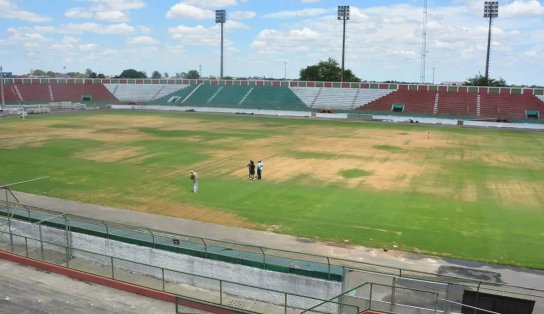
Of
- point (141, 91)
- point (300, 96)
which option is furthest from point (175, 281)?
point (141, 91)

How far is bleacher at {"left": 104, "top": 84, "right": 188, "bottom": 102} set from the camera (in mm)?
107287

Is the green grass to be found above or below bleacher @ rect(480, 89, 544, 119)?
below

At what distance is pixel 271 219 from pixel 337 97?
72.7 metres

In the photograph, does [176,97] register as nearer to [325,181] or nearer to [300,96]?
[300,96]

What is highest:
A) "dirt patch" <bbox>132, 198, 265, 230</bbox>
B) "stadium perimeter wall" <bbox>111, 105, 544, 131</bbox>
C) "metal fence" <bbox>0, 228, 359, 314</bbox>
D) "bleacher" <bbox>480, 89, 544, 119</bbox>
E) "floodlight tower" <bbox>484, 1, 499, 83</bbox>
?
"floodlight tower" <bbox>484, 1, 499, 83</bbox>

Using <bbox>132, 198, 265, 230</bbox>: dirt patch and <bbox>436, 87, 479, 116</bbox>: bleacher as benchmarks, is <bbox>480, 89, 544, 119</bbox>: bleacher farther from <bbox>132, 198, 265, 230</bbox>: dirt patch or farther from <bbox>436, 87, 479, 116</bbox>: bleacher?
Result: <bbox>132, 198, 265, 230</bbox>: dirt patch

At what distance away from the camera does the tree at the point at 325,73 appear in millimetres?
136000

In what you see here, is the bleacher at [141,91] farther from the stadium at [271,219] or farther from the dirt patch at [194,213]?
the dirt patch at [194,213]

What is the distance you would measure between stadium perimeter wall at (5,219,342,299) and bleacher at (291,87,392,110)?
247ft

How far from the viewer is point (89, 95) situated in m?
108

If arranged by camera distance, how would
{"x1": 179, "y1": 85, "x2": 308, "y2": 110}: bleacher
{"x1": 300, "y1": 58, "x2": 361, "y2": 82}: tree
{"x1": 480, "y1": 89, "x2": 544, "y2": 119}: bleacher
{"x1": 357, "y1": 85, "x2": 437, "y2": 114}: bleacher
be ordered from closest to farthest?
{"x1": 480, "y1": 89, "x2": 544, "y2": 119}: bleacher → {"x1": 357, "y1": 85, "x2": 437, "y2": 114}: bleacher → {"x1": 179, "y1": 85, "x2": 308, "y2": 110}: bleacher → {"x1": 300, "y1": 58, "x2": 361, "y2": 82}: tree

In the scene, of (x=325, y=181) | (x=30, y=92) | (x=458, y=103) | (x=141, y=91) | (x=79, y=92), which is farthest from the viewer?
(x=141, y=91)

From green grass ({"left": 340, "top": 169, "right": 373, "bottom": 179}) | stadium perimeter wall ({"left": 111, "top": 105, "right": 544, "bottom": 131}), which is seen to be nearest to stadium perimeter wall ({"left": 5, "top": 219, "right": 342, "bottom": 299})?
green grass ({"left": 340, "top": 169, "right": 373, "bottom": 179})

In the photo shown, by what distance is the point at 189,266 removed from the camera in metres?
16.0
